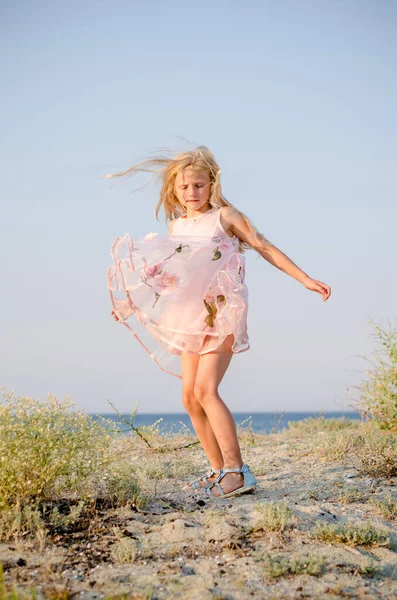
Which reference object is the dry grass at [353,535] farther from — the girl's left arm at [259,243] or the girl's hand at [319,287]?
the girl's left arm at [259,243]

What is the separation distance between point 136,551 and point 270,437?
4.75 meters

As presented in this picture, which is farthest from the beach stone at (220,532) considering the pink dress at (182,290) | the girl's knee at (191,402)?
the pink dress at (182,290)

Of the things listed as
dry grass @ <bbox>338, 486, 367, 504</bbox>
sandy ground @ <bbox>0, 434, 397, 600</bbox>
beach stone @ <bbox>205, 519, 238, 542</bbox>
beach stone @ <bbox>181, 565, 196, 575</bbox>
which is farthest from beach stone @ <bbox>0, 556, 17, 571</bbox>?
dry grass @ <bbox>338, 486, 367, 504</bbox>

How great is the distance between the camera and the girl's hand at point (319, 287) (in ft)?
14.3

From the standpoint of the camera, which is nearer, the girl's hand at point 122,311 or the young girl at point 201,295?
the young girl at point 201,295

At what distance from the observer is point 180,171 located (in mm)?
4730

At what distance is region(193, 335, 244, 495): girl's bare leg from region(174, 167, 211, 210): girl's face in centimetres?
110

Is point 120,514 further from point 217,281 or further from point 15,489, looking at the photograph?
point 217,281

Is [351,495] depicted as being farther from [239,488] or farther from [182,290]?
[182,290]

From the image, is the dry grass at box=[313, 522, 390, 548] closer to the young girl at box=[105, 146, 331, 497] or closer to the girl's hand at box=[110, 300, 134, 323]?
the young girl at box=[105, 146, 331, 497]

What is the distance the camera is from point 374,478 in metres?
4.69

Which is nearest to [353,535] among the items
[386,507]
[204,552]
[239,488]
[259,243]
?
[386,507]

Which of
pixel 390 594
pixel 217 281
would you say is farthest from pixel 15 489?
pixel 390 594

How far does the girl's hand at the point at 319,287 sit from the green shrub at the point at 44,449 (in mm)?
1761
